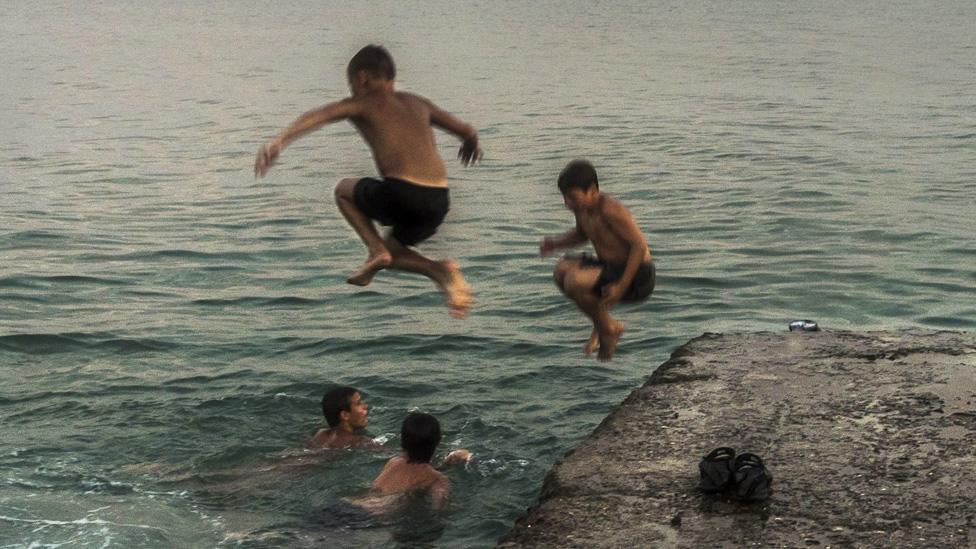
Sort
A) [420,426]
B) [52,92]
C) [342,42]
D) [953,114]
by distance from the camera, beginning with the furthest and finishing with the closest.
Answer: [342,42], [52,92], [953,114], [420,426]

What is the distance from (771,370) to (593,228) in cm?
232

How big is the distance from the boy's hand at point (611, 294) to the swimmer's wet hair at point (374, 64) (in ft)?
6.09

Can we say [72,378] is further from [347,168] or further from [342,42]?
[342,42]

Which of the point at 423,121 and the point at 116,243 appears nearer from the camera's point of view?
the point at 423,121

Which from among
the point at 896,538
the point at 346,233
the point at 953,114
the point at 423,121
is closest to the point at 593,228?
the point at 423,121

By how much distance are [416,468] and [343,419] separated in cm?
130

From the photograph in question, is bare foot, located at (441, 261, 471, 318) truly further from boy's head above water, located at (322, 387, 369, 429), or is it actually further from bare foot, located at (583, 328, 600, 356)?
boy's head above water, located at (322, 387, 369, 429)

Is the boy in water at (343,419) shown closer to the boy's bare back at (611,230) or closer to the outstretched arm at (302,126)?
the boy's bare back at (611,230)

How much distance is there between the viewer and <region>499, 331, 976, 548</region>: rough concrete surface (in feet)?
26.5

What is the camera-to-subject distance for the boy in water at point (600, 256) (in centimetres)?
921

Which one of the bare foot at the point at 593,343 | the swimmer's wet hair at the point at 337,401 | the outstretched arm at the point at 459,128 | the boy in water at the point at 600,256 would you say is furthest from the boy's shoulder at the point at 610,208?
the swimmer's wet hair at the point at 337,401

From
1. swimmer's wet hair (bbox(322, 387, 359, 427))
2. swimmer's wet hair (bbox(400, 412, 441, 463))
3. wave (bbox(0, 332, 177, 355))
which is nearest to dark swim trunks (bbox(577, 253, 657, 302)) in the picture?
swimmer's wet hair (bbox(400, 412, 441, 463))

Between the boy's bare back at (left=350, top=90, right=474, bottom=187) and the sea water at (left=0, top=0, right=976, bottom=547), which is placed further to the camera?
the sea water at (left=0, top=0, right=976, bottom=547)

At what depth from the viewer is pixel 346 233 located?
863 inches
